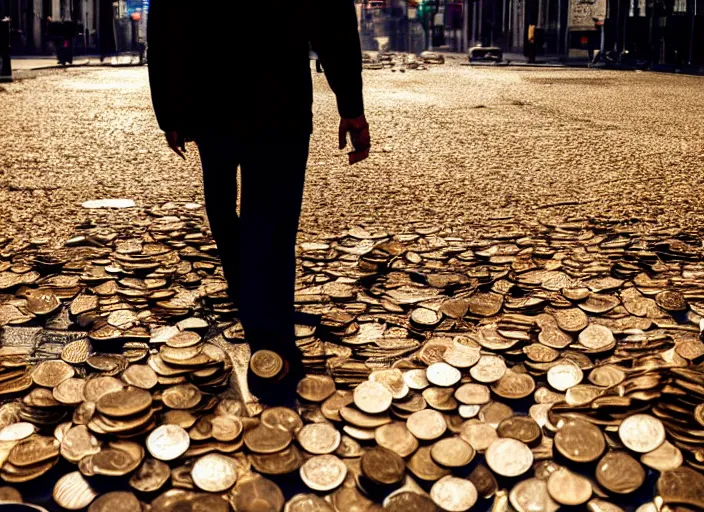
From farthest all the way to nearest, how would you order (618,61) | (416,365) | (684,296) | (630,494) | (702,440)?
(618,61) < (684,296) < (416,365) < (702,440) < (630,494)

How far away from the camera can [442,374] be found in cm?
299

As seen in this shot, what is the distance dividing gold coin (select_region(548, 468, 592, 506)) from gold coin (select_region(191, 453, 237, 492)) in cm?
84

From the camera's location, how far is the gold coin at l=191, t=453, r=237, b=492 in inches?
90.7

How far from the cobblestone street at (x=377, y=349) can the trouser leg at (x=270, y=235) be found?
0.13 meters

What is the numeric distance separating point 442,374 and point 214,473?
95 centimetres

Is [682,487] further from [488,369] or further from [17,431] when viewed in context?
[17,431]

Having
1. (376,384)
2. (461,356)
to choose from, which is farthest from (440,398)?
(461,356)

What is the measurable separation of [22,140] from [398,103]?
6793 millimetres

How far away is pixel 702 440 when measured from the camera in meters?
2.44

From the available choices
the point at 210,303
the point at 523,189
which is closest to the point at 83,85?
the point at 523,189

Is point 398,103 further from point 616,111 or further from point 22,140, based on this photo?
point 22,140

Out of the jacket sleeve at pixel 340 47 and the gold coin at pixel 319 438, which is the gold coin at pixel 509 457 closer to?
the gold coin at pixel 319 438

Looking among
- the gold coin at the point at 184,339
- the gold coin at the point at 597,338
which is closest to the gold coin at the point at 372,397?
the gold coin at the point at 184,339

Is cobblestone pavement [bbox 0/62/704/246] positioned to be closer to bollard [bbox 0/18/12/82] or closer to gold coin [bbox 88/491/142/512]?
gold coin [bbox 88/491/142/512]
